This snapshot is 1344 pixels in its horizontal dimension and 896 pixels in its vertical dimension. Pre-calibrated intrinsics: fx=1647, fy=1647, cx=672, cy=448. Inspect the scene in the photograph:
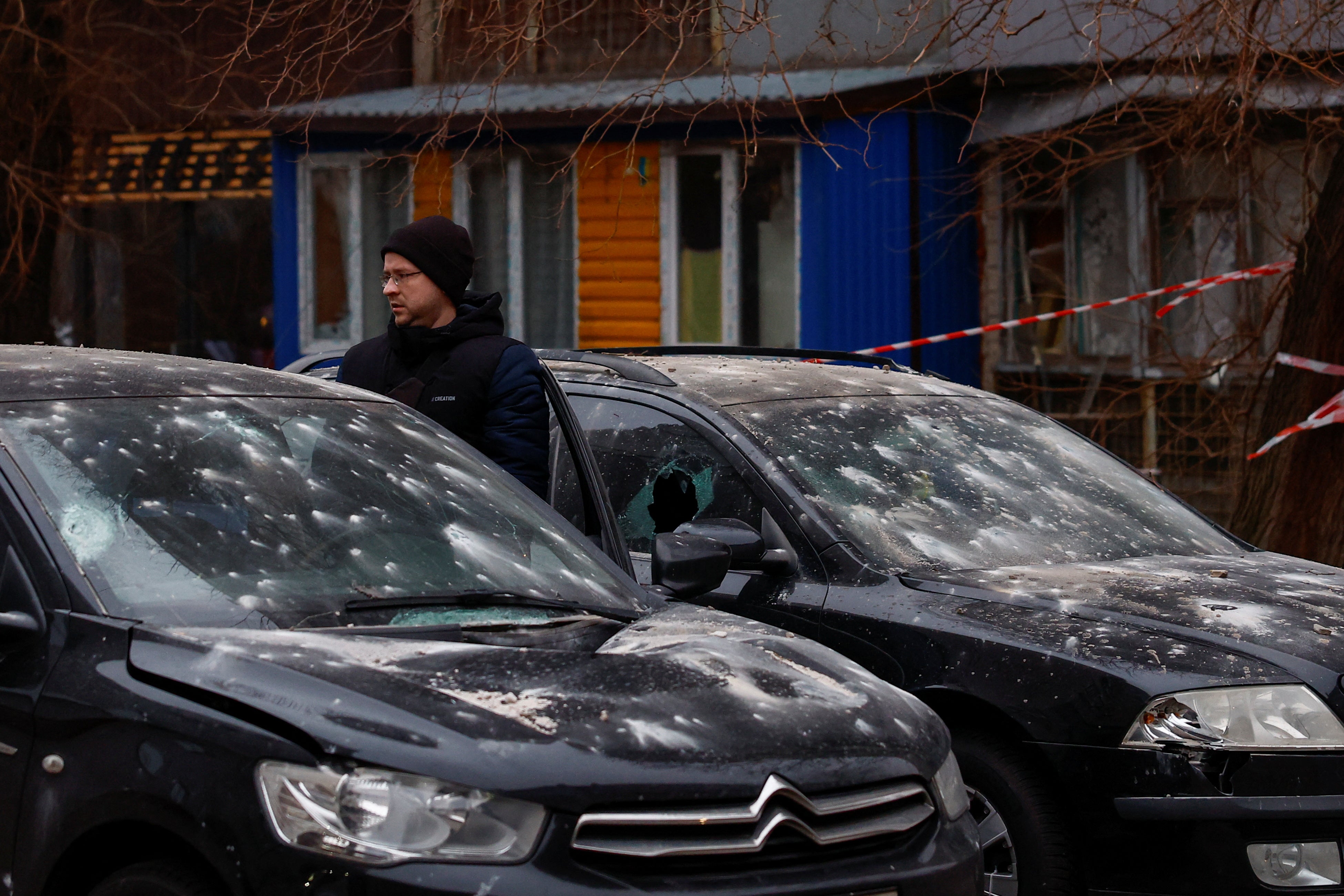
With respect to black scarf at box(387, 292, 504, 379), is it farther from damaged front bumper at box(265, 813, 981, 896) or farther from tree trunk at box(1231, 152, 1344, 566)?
tree trunk at box(1231, 152, 1344, 566)

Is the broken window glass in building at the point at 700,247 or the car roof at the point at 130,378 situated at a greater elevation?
the broken window glass in building at the point at 700,247

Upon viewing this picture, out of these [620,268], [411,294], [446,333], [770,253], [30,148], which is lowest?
[446,333]

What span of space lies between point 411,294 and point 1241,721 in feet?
9.40

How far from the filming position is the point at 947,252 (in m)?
14.7

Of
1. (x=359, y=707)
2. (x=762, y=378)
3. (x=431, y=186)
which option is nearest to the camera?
(x=359, y=707)

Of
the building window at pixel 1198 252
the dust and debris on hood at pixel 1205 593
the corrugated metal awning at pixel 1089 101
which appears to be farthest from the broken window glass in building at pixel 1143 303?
the dust and debris on hood at pixel 1205 593

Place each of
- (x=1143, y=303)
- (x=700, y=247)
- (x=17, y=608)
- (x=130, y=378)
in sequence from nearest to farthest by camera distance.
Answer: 1. (x=17, y=608)
2. (x=130, y=378)
3. (x=1143, y=303)
4. (x=700, y=247)

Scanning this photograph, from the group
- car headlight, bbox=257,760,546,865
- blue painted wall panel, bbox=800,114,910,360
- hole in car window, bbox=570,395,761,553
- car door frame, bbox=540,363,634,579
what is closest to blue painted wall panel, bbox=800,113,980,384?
blue painted wall panel, bbox=800,114,910,360

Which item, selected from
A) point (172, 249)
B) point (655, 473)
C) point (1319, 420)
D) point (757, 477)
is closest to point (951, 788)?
point (757, 477)

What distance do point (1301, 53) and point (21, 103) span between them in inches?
394

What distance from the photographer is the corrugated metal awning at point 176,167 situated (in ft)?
59.2

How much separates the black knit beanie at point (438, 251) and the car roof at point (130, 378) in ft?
3.44

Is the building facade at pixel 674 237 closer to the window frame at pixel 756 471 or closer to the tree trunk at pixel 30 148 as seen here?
the tree trunk at pixel 30 148

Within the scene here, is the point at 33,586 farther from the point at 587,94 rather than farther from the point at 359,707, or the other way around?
the point at 587,94
